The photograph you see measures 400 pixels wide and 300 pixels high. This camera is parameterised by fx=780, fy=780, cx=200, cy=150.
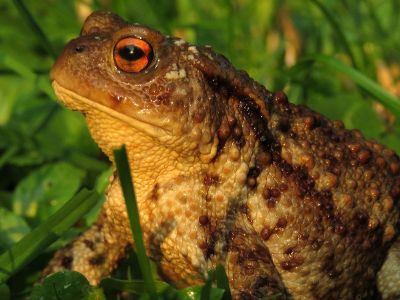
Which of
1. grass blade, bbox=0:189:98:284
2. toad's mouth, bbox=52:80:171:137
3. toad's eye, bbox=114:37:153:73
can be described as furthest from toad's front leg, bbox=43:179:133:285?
toad's eye, bbox=114:37:153:73

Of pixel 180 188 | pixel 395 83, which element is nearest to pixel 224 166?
pixel 180 188

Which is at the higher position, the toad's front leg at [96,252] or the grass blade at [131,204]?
the toad's front leg at [96,252]

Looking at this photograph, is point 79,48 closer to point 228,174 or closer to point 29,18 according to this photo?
point 228,174

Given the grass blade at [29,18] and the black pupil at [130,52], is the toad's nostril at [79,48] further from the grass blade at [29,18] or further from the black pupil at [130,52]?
the grass blade at [29,18]

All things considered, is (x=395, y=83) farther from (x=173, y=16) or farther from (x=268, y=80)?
(x=173, y=16)

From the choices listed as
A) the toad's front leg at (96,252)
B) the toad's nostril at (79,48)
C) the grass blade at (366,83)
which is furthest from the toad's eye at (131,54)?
the grass blade at (366,83)

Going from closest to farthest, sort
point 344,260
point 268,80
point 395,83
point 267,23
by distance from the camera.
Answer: point 344,260
point 268,80
point 395,83
point 267,23

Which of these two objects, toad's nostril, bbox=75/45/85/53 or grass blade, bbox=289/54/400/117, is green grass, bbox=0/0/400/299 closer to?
grass blade, bbox=289/54/400/117
